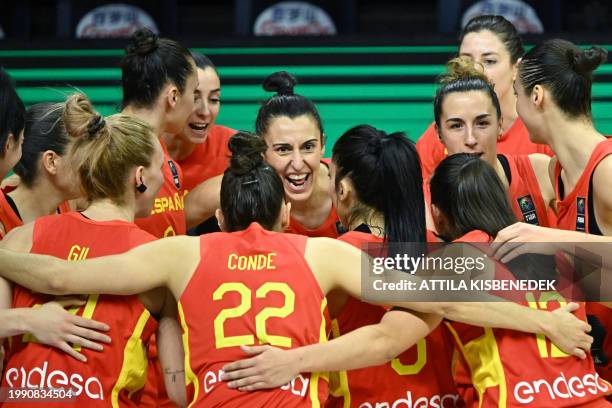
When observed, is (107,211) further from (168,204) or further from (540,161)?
(540,161)

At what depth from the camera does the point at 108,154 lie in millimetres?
3408

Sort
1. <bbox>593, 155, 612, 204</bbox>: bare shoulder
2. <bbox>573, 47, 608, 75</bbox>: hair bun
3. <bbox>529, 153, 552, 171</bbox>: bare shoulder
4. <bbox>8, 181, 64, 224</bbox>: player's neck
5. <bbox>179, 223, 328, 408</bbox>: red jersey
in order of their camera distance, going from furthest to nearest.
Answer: <bbox>529, 153, 552, 171</bbox>: bare shoulder → <bbox>8, 181, 64, 224</bbox>: player's neck → <bbox>573, 47, 608, 75</bbox>: hair bun → <bbox>593, 155, 612, 204</bbox>: bare shoulder → <bbox>179, 223, 328, 408</bbox>: red jersey

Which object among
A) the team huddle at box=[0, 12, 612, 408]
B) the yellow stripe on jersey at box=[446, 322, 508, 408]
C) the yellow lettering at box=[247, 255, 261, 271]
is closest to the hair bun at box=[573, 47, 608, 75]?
the team huddle at box=[0, 12, 612, 408]

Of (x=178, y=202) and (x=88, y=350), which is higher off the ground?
(x=178, y=202)

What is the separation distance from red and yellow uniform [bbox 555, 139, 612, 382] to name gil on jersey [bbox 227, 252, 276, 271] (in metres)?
1.37

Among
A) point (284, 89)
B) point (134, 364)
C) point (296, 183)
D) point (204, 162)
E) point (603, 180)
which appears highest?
point (284, 89)

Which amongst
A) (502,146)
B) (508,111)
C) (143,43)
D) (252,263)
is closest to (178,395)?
(252,263)

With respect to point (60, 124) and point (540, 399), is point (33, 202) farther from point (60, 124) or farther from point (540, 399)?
point (540, 399)

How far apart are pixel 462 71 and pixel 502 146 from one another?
0.59 meters

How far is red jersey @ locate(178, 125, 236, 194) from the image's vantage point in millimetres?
5273

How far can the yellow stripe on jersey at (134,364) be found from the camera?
10.8 ft

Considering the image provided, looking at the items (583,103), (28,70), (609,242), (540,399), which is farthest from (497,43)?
(28,70)

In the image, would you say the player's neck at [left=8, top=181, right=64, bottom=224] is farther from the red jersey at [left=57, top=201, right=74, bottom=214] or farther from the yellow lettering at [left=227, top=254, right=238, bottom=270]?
the yellow lettering at [left=227, top=254, right=238, bottom=270]

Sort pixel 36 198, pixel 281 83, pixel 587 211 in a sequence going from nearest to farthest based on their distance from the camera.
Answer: pixel 587 211 < pixel 36 198 < pixel 281 83
